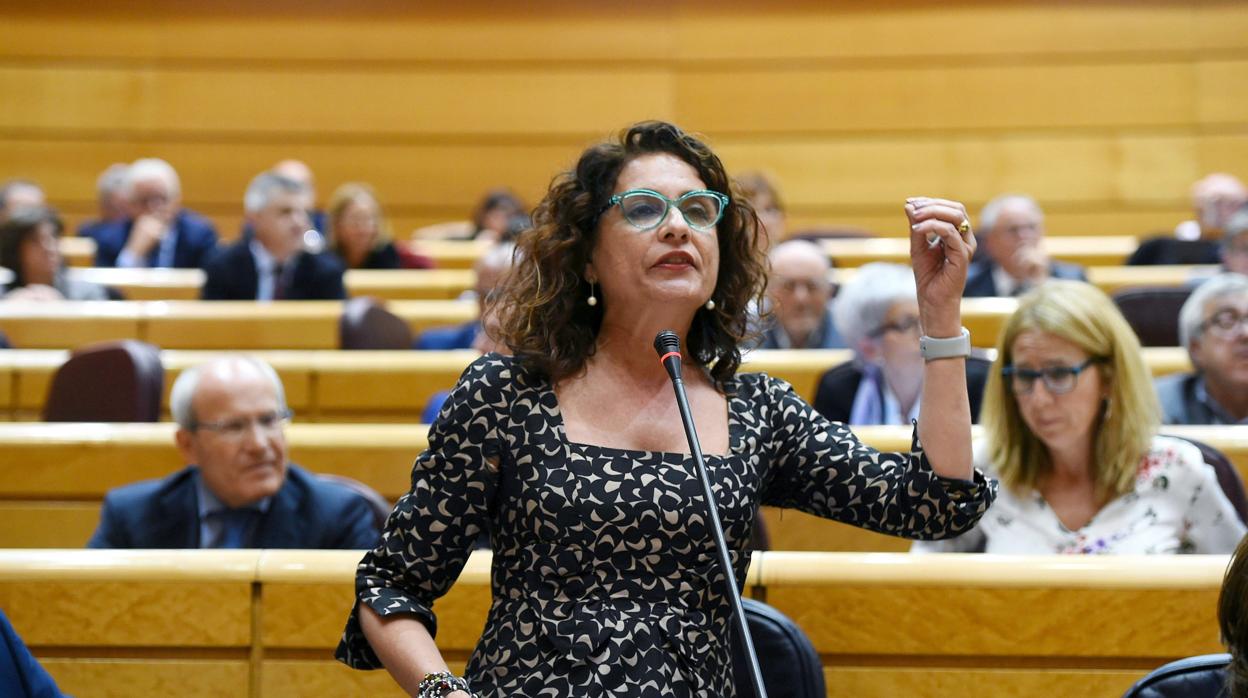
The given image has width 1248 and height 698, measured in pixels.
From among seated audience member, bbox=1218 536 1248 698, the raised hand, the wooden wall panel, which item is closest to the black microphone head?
the raised hand

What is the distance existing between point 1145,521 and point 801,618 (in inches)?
25.2

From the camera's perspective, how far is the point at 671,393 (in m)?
1.23

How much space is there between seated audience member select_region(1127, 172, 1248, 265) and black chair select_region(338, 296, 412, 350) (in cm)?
256

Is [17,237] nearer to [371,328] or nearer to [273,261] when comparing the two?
[273,261]

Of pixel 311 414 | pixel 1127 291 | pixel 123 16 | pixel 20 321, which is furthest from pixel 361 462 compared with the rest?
pixel 123 16

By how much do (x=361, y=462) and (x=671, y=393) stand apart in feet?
4.09

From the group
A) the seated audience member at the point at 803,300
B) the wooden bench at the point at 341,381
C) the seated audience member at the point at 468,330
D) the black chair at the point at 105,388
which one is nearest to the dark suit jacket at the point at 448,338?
the seated audience member at the point at 468,330

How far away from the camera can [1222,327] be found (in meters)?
2.54

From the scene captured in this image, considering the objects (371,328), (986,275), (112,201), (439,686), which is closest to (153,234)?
(112,201)

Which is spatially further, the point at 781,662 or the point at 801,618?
the point at 801,618

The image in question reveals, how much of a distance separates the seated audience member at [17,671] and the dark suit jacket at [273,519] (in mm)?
714

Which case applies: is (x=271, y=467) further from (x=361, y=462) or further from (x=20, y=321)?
(x=20, y=321)

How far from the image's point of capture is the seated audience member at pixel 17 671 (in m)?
1.25

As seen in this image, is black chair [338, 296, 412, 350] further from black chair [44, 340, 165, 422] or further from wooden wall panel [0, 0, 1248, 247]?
wooden wall panel [0, 0, 1248, 247]
